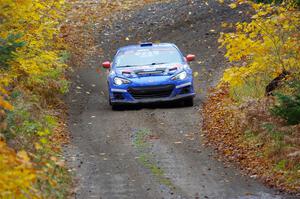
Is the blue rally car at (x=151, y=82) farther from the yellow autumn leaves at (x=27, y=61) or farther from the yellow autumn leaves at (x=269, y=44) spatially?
the yellow autumn leaves at (x=269, y=44)

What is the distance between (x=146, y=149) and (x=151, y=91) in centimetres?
445

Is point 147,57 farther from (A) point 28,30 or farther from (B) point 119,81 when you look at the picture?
(A) point 28,30

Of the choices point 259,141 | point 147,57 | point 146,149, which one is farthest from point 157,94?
point 259,141

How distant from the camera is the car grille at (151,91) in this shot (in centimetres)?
1903

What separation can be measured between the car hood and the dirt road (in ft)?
3.16

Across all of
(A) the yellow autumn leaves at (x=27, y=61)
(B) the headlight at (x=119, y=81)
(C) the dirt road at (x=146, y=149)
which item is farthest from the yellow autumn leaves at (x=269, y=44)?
(B) the headlight at (x=119, y=81)

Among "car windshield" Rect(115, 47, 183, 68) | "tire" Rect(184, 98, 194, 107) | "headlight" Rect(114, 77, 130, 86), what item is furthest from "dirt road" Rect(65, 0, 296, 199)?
"car windshield" Rect(115, 47, 183, 68)

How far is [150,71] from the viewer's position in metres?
19.3

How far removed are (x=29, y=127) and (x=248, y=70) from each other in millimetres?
4486

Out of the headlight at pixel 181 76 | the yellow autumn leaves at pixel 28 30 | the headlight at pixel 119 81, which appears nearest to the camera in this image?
the yellow autumn leaves at pixel 28 30

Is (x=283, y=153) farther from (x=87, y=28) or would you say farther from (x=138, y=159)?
(x=87, y=28)

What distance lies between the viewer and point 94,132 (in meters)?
17.0

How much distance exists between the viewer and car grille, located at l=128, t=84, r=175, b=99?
62.4 ft

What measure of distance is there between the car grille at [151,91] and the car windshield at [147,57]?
1.01m
